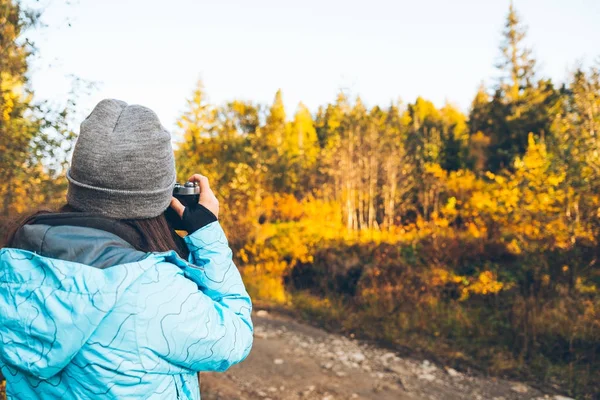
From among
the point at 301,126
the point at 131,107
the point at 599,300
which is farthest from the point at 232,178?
the point at 301,126

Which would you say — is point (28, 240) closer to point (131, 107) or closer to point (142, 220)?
point (142, 220)

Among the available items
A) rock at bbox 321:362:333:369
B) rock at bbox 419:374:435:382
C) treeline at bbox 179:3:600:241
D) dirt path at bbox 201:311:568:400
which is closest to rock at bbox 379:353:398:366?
dirt path at bbox 201:311:568:400

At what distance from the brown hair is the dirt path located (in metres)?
4.50

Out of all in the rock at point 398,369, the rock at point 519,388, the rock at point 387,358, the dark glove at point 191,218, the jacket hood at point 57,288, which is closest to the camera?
the jacket hood at point 57,288

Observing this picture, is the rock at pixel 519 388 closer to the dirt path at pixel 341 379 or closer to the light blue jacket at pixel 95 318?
the dirt path at pixel 341 379

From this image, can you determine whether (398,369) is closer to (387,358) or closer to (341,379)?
(387,358)

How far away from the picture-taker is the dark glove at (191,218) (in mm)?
1460

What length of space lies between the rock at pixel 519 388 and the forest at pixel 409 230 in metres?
0.28

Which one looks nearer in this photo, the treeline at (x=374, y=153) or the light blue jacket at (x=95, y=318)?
the light blue jacket at (x=95, y=318)

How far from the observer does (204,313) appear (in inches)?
48.8

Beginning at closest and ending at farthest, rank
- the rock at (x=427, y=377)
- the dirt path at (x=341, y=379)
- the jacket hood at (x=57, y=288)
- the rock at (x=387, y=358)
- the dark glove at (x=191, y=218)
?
the jacket hood at (x=57, y=288) → the dark glove at (x=191, y=218) → the dirt path at (x=341, y=379) → the rock at (x=427, y=377) → the rock at (x=387, y=358)

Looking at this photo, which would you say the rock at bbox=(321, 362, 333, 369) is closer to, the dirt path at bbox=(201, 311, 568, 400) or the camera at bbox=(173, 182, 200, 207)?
the dirt path at bbox=(201, 311, 568, 400)

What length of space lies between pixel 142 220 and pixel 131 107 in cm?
33

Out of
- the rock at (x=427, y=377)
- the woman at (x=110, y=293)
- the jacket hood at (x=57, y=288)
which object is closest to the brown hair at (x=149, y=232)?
the woman at (x=110, y=293)
